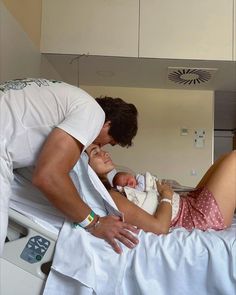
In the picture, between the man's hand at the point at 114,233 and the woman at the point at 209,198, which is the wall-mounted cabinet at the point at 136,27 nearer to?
the woman at the point at 209,198

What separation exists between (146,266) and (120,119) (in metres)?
0.44

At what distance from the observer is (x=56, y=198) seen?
0.85 m

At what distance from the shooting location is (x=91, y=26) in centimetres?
240

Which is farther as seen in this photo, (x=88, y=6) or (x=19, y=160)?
(x=88, y=6)

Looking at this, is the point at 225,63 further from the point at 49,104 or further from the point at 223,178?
the point at 49,104

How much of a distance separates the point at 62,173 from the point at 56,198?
0.20 ft

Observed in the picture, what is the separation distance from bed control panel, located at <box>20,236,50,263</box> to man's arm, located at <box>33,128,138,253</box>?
0.33 feet

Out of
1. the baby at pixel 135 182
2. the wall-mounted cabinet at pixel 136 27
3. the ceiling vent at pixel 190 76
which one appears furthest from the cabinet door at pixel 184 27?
the baby at pixel 135 182

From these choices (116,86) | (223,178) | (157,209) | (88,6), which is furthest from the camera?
(116,86)

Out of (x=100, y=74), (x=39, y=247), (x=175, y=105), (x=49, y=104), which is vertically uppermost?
(x=100, y=74)

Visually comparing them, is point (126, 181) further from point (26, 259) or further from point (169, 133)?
point (169, 133)

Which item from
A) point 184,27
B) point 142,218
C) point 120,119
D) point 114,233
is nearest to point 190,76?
point 184,27

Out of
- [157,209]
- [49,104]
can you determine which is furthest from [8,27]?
[157,209]

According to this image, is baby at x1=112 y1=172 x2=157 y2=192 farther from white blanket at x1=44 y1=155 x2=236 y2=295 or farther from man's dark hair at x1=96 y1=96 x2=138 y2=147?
white blanket at x1=44 y1=155 x2=236 y2=295
